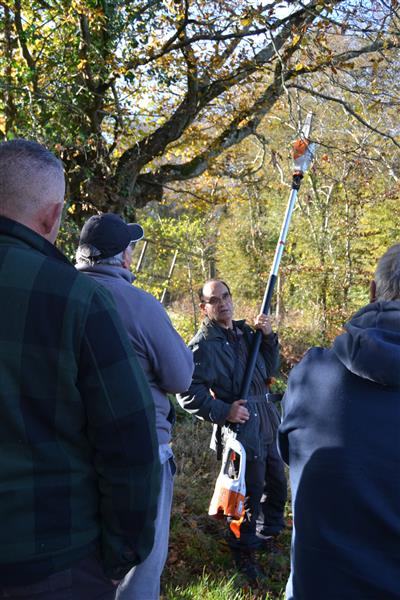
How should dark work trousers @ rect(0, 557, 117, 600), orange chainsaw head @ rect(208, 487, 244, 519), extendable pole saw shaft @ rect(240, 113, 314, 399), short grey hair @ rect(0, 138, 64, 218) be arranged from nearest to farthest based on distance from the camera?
dark work trousers @ rect(0, 557, 117, 600)
short grey hair @ rect(0, 138, 64, 218)
orange chainsaw head @ rect(208, 487, 244, 519)
extendable pole saw shaft @ rect(240, 113, 314, 399)

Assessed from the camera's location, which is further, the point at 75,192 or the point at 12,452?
the point at 75,192

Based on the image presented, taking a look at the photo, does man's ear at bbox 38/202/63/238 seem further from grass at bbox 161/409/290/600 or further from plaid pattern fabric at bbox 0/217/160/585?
grass at bbox 161/409/290/600

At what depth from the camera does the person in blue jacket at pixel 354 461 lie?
1.61 meters

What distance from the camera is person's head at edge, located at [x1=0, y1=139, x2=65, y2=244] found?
5.07ft

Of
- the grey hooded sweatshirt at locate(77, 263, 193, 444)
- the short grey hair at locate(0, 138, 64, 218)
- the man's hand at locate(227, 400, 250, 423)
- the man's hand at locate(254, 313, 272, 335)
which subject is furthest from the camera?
the man's hand at locate(254, 313, 272, 335)

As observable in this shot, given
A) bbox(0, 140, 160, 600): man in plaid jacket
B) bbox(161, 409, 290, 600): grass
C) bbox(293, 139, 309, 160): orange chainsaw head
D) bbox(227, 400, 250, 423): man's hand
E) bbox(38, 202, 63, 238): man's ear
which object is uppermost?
bbox(293, 139, 309, 160): orange chainsaw head

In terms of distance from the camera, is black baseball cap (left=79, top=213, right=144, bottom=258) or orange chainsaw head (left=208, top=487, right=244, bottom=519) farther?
orange chainsaw head (left=208, top=487, right=244, bottom=519)

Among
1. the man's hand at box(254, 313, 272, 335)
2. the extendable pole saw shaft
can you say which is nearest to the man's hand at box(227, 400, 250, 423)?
the extendable pole saw shaft

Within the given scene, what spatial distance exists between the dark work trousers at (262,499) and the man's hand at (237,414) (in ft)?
1.16

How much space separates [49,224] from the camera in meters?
1.60

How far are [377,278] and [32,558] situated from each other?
1.26m

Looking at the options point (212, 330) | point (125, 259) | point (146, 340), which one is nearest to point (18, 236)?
point (146, 340)

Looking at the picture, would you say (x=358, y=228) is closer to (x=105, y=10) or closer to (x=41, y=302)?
→ (x=105, y=10)

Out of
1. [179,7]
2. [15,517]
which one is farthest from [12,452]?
[179,7]
